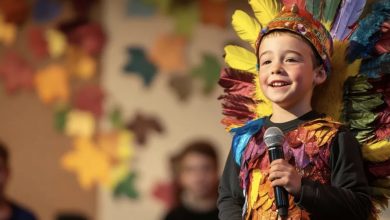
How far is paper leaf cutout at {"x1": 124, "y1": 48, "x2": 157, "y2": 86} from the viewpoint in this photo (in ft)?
11.3

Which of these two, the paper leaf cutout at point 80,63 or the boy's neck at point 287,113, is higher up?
the paper leaf cutout at point 80,63

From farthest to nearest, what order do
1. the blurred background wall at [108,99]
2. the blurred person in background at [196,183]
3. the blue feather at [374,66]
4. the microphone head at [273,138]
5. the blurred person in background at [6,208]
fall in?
the blurred background wall at [108,99] < the blurred person in background at [196,183] < the blurred person in background at [6,208] < the blue feather at [374,66] < the microphone head at [273,138]

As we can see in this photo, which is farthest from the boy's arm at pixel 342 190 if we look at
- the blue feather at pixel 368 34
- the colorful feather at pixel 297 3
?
the colorful feather at pixel 297 3

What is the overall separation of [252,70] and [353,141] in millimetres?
350

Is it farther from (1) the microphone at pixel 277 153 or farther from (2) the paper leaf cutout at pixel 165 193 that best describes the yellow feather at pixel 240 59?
(2) the paper leaf cutout at pixel 165 193

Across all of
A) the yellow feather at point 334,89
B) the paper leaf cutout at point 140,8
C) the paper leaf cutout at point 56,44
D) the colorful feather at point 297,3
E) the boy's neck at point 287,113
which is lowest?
the boy's neck at point 287,113

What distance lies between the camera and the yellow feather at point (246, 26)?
173 centimetres

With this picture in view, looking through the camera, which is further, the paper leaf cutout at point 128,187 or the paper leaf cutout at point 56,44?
the paper leaf cutout at point 56,44

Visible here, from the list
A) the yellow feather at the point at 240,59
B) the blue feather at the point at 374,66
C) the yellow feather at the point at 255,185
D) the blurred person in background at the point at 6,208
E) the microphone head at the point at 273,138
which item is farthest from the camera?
the blurred person in background at the point at 6,208

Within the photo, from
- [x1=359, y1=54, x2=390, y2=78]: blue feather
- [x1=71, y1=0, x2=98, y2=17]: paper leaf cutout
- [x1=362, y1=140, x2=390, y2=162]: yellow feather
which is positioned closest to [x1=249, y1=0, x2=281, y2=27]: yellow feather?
[x1=359, y1=54, x2=390, y2=78]: blue feather

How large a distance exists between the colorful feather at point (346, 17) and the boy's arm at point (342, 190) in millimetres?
295

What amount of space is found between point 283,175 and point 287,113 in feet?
0.71

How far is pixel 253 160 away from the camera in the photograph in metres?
1.51

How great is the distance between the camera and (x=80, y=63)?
142 inches
